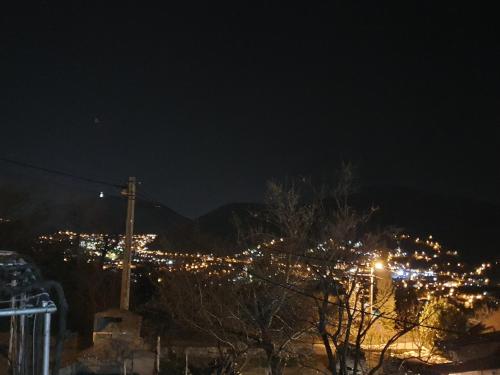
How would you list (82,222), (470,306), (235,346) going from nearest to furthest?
1. (235,346)
2. (470,306)
3. (82,222)

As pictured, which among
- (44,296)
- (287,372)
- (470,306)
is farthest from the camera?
(470,306)

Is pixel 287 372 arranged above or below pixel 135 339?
below

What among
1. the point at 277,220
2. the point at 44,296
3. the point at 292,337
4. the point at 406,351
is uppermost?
the point at 277,220

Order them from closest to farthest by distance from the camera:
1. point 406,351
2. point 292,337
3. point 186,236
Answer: point 292,337
point 406,351
point 186,236

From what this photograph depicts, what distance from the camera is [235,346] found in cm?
1218

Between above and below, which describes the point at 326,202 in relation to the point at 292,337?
above

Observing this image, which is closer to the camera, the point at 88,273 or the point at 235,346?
the point at 235,346

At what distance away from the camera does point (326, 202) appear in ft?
41.5

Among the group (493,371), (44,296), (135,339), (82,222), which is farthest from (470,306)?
(44,296)

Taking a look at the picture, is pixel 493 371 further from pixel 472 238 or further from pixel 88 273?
pixel 472 238

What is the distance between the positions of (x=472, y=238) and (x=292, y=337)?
25245 millimetres

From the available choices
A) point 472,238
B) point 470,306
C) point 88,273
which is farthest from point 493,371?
point 472,238

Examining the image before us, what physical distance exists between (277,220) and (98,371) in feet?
16.4

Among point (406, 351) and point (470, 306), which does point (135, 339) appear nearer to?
point (406, 351)
